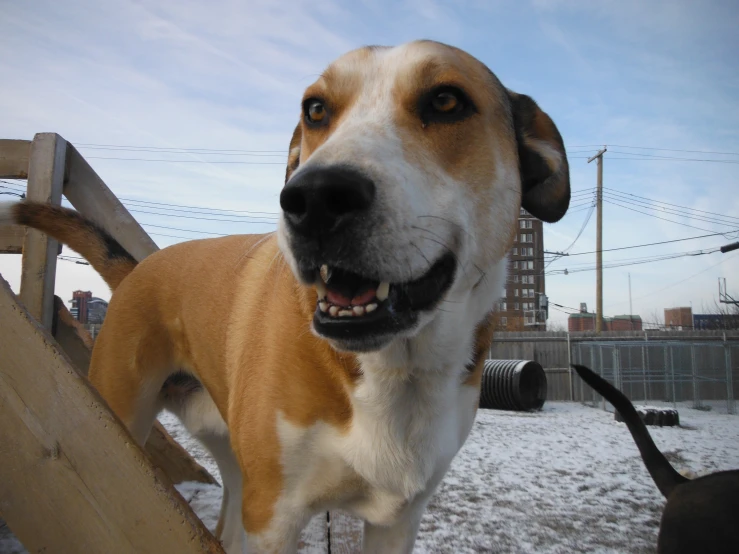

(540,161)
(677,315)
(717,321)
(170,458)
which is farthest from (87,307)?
(677,315)

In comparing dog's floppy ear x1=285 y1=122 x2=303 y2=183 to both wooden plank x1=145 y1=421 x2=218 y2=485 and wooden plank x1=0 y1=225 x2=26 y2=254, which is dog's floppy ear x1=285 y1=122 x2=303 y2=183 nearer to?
wooden plank x1=0 y1=225 x2=26 y2=254

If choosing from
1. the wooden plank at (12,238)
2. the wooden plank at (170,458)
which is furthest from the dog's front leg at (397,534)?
the wooden plank at (12,238)

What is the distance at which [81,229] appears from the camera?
8.86 ft

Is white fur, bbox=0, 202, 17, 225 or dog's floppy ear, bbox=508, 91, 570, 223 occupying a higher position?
dog's floppy ear, bbox=508, 91, 570, 223

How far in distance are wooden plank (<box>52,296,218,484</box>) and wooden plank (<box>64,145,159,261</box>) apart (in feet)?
Answer: 1.62

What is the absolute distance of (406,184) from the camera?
4.17 feet

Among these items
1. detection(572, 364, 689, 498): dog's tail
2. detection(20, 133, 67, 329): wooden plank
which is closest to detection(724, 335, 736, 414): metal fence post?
detection(572, 364, 689, 498): dog's tail

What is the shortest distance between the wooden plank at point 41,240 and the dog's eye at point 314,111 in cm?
179

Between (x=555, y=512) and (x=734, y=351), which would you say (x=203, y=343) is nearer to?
(x=555, y=512)

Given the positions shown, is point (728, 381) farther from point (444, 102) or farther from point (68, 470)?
point (68, 470)

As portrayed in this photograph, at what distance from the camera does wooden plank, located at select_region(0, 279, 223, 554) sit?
3.71 feet

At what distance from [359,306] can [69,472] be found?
29.3 inches

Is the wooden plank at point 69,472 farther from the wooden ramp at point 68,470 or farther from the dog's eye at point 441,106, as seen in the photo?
the dog's eye at point 441,106

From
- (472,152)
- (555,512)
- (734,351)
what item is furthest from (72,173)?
(734,351)
